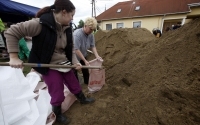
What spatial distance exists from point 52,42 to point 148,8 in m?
17.2

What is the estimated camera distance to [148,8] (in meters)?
16.1

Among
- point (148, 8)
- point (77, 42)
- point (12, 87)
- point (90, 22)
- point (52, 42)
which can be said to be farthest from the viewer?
point (148, 8)

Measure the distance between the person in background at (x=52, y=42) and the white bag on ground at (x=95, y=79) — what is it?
1.95 feet

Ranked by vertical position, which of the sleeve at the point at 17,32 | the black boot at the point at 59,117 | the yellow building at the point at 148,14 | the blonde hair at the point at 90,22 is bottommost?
the black boot at the point at 59,117

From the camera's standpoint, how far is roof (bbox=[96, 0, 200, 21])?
1384 centimetres

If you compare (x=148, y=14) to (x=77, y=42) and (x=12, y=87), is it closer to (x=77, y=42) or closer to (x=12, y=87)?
(x=77, y=42)

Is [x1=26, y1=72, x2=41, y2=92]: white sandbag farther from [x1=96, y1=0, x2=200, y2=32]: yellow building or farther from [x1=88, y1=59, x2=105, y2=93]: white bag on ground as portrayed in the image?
[x1=96, y1=0, x2=200, y2=32]: yellow building

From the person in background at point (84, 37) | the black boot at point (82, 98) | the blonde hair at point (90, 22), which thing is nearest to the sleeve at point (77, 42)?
the person in background at point (84, 37)

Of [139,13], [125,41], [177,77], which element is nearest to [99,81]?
[177,77]

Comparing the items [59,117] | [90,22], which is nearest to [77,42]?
[90,22]

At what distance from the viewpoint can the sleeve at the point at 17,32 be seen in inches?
48.7

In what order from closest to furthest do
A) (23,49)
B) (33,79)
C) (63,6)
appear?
(63,6)
(33,79)
(23,49)

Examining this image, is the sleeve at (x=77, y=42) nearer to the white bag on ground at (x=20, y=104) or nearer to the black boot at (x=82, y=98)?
the black boot at (x=82, y=98)

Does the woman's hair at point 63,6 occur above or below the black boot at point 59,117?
above
